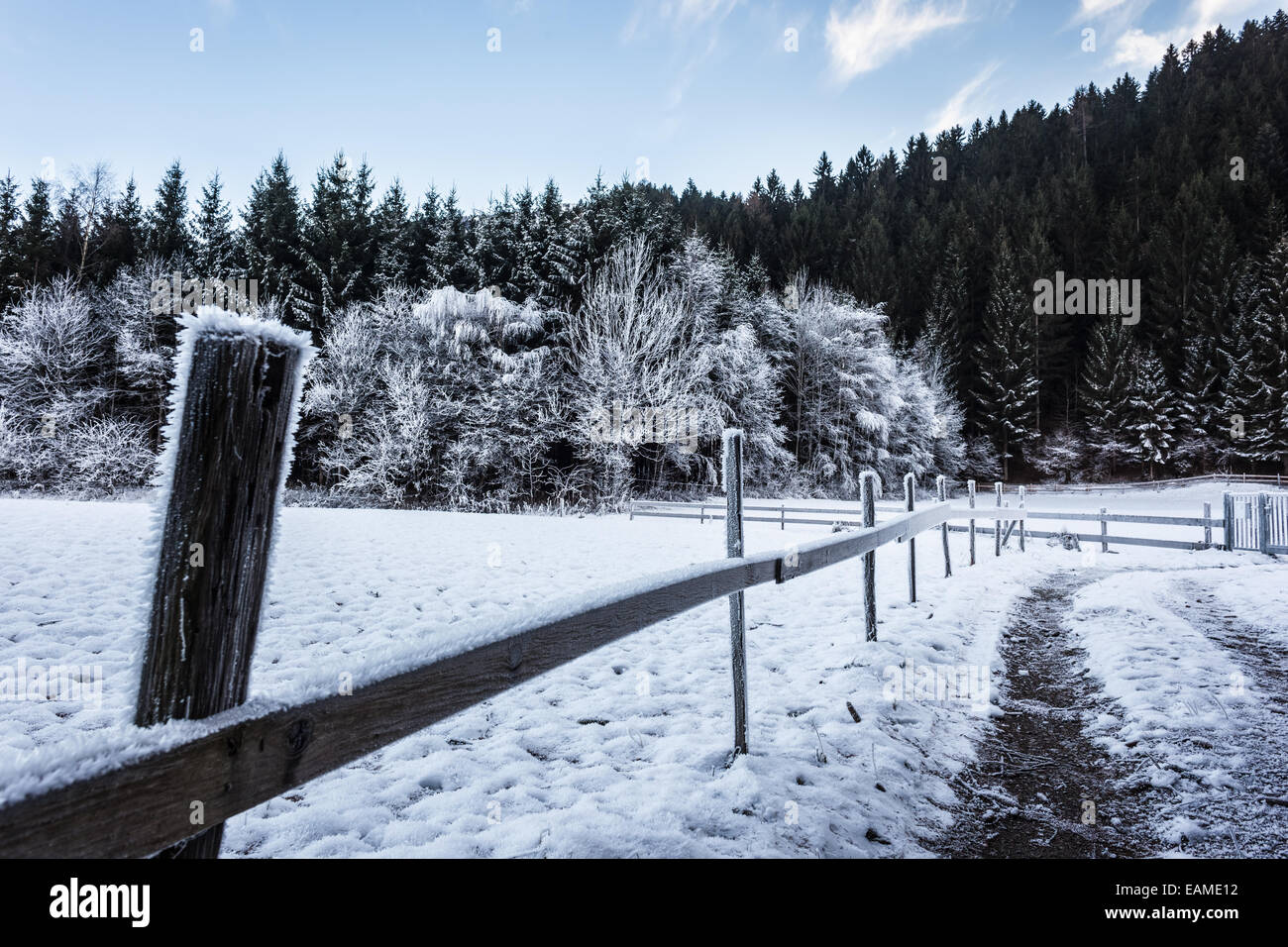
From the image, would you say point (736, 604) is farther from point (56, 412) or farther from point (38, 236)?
point (38, 236)

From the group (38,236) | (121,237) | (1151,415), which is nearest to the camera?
(38,236)

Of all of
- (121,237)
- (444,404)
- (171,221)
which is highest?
(171,221)

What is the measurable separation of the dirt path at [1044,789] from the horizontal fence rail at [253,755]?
2.03 metres

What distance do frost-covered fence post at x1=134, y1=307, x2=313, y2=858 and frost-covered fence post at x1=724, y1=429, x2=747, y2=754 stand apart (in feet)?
7.69

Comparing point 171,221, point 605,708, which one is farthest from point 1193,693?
point 171,221

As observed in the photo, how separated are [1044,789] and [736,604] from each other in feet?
5.61

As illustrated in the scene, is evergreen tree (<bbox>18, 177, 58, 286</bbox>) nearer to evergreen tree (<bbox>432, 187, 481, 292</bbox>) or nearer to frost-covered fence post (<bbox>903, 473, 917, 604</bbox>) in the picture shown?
evergreen tree (<bbox>432, 187, 481, 292</bbox>)

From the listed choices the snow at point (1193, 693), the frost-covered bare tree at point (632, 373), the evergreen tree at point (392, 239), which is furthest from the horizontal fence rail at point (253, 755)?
the evergreen tree at point (392, 239)

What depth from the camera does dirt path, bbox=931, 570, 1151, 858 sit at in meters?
2.38

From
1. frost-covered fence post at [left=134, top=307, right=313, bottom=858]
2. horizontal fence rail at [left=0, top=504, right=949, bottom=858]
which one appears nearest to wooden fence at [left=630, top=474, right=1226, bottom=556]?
horizontal fence rail at [left=0, top=504, right=949, bottom=858]

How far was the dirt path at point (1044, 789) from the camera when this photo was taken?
93.7 inches

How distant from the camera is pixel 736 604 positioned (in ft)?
10.2

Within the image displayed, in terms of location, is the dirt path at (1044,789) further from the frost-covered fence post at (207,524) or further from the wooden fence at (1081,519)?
the wooden fence at (1081,519)

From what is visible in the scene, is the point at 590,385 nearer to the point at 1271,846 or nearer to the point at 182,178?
the point at 1271,846
